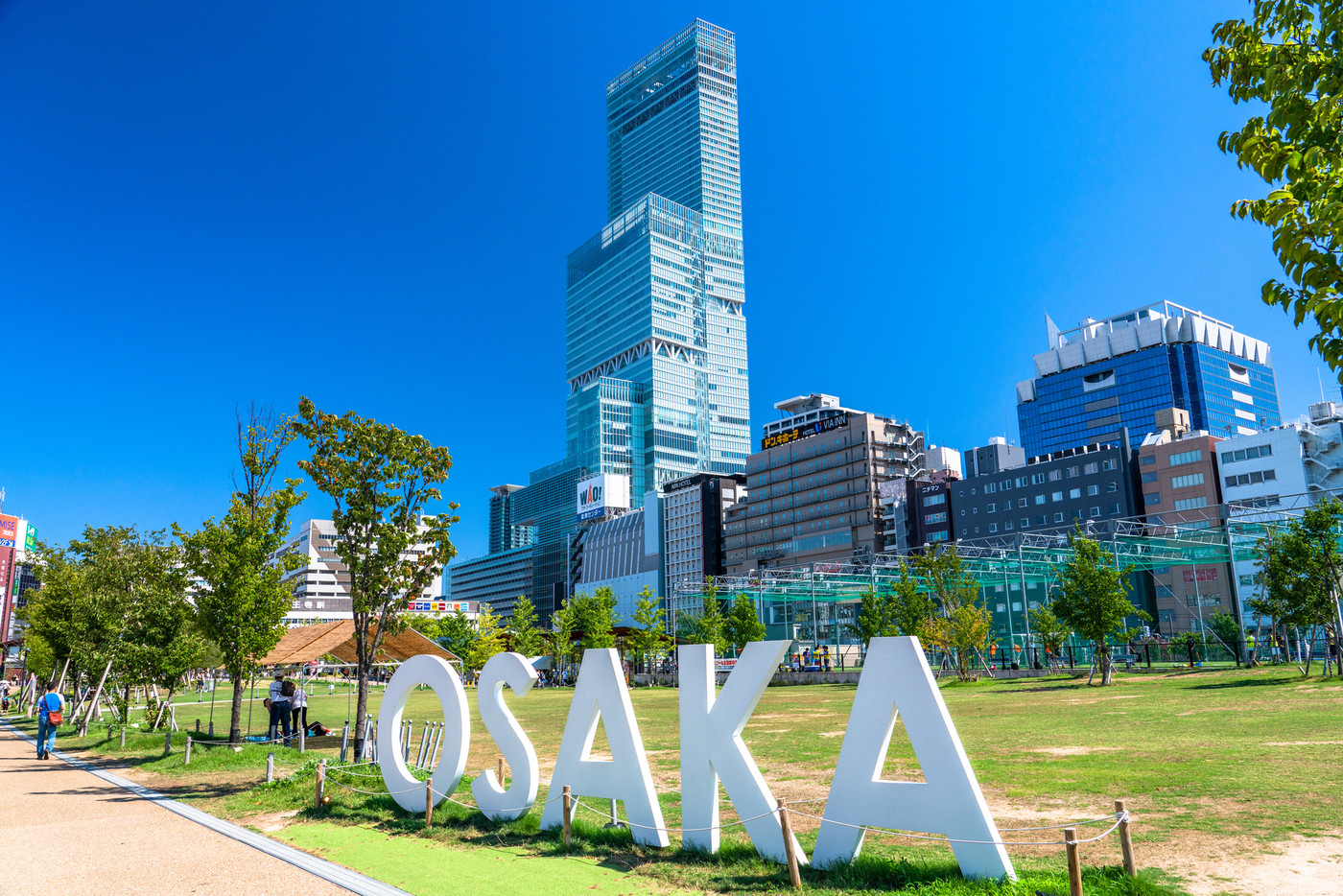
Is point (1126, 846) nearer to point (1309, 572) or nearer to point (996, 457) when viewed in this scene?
point (1309, 572)

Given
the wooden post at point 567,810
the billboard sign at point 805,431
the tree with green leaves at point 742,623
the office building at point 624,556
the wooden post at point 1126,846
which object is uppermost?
the billboard sign at point 805,431

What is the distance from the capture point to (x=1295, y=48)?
5426mm

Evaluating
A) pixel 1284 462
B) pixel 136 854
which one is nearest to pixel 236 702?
pixel 136 854

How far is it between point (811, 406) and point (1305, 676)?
121159 mm

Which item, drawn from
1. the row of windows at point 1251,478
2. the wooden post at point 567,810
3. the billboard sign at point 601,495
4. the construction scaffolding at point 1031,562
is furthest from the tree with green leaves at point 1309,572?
the billboard sign at point 601,495

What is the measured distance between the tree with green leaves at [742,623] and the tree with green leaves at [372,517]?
3970 centimetres

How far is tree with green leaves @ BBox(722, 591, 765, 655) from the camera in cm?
5534

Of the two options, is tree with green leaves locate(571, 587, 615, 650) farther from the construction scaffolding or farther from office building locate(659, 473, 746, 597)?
office building locate(659, 473, 746, 597)

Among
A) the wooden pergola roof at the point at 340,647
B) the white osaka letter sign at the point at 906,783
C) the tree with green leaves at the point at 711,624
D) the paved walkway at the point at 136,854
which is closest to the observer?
the white osaka letter sign at the point at 906,783

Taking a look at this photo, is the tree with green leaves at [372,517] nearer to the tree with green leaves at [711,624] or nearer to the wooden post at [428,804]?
the wooden post at [428,804]

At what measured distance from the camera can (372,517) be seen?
1752cm

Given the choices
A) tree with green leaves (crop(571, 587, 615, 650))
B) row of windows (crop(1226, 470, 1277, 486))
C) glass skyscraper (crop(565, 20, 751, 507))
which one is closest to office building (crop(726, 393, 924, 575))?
row of windows (crop(1226, 470, 1277, 486))

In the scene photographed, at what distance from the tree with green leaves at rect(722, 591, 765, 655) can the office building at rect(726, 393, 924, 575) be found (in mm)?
52463

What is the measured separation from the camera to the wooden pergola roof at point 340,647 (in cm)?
2236
